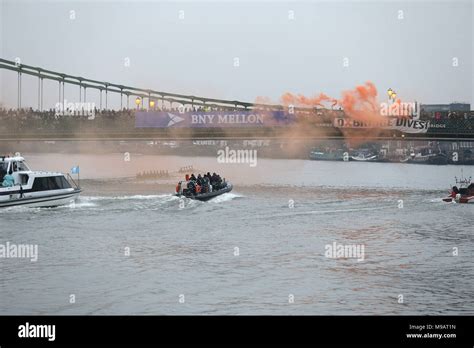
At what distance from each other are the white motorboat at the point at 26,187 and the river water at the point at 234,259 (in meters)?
0.86

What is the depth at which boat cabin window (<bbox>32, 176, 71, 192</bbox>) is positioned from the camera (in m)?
52.8

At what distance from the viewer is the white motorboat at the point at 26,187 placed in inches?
2019

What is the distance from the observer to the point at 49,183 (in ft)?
176

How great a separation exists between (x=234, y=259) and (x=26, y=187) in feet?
67.9

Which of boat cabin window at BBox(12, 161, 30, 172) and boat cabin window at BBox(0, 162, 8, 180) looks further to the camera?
boat cabin window at BBox(12, 161, 30, 172)

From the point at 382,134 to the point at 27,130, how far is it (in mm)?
37530

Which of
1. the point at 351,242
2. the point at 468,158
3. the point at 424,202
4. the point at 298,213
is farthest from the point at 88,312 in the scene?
the point at 468,158

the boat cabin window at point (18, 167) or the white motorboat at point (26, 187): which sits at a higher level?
the boat cabin window at point (18, 167)

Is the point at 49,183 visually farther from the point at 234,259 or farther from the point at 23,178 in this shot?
the point at 234,259
